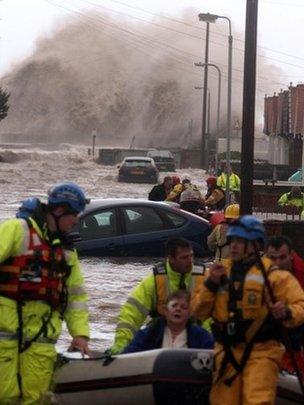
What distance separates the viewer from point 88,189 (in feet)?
173

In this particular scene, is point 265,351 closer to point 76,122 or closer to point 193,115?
point 193,115

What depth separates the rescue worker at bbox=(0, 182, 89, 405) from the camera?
7332 mm

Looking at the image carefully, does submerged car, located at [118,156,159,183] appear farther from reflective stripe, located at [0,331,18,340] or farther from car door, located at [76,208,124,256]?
reflective stripe, located at [0,331,18,340]

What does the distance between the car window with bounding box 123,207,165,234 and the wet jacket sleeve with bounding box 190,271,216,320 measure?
12334mm

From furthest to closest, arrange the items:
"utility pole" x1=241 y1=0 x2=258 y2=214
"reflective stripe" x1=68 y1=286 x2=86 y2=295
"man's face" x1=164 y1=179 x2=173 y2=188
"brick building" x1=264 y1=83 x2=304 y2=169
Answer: "brick building" x1=264 y1=83 x2=304 y2=169
"man's face" x1=164 y1=179 x2=173 y2=188
"utility pole" x1=241 y1=0 x2=258 y2=214
"reflective stripe" x1=68 y1=286 x2=86 y2=295

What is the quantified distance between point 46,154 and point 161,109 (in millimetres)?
62572

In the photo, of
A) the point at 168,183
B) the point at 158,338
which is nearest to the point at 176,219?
the point at 168,183

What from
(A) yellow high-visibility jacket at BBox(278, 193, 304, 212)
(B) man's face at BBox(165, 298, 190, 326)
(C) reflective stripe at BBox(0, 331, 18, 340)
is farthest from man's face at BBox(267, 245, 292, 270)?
(A) yellow high-visibility jacket at BBox(278, 193, 304, 212)

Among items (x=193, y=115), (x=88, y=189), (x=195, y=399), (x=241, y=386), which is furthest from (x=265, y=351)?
(x=193, y=115)

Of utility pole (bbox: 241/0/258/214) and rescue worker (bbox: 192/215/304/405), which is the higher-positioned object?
utility pole (bbox: 241/0/258/214)

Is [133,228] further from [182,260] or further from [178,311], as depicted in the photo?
[178,311]

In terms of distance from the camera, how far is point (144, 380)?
26.1 feet

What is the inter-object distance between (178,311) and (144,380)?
0.51 meters

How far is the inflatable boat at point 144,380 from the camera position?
7.83 meters
